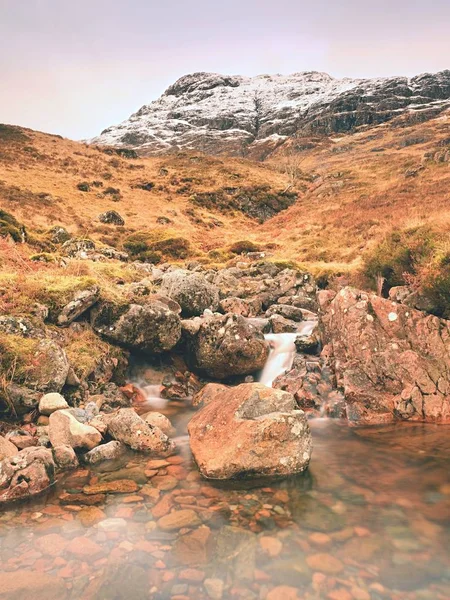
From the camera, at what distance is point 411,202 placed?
34.8m

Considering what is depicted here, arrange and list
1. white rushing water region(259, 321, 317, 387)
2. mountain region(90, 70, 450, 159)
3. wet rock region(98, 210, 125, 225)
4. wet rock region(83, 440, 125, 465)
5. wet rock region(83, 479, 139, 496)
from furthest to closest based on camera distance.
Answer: mountain region(90, 70, 450, 159), wet rock region(98, 210, 125, 225), white rushing water region(259, 321, 317, 387), wet rock region(83, 440, 125, 465), wet rock region(83, 479, 139, 496)

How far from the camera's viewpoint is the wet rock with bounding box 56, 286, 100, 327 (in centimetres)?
1075

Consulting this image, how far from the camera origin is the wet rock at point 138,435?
748 centimetres

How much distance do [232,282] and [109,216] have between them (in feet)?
79.7

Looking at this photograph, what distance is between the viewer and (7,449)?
20.9 feet

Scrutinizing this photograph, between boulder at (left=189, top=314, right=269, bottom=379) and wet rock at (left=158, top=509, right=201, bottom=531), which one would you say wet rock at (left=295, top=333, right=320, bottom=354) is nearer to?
boulder at (left=189, top=314, right=269, bottom=379)

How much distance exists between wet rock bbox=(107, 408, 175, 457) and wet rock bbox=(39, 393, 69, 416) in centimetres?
107

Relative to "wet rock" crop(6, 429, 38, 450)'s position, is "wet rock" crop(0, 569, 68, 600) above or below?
below

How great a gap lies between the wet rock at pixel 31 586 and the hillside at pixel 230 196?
16.1m

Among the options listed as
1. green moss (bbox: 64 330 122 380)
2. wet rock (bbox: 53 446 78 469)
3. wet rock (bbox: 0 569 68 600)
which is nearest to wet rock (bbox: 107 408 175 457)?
wet rock (bbox: 53 446 78 469)

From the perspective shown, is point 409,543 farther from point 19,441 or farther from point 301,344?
point 301,344

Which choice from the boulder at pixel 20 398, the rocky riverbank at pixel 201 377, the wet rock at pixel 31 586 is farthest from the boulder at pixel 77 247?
the wet rock at pixel 31 586

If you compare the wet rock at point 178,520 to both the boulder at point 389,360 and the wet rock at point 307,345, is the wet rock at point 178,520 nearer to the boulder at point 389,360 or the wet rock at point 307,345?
the boulder at point 389,360

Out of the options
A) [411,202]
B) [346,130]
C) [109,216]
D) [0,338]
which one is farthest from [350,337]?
[346,130]
